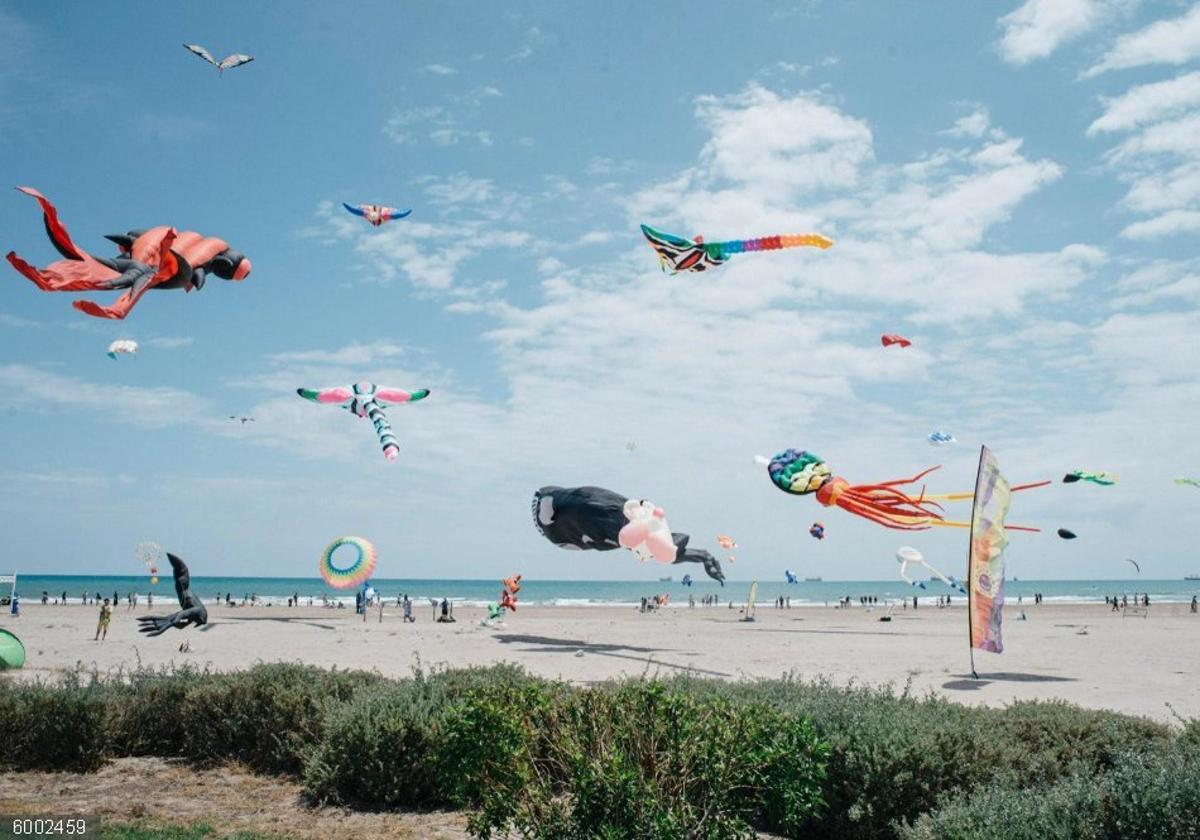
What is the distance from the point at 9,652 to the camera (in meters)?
18.2

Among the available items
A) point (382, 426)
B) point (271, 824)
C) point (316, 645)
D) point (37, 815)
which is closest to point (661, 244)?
point (382, 426)

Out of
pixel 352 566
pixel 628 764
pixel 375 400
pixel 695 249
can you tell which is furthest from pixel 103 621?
pixel 628 764

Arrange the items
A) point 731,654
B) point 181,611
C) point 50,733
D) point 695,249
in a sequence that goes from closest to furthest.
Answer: point 50,733 < point 695,249 < point 181,611 < point 731,654

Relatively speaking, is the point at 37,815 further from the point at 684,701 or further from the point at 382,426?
the point at 382,426

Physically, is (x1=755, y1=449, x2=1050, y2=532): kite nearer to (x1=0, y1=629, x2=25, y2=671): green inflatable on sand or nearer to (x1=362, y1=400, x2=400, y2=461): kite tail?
(x1=362, y1=400, x2=400, y2=461): kite tail

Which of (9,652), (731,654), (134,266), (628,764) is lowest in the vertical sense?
(731,654)

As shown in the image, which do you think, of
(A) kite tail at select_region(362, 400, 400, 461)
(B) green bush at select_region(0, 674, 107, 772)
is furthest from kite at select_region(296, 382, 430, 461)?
(B) green bush at select_region(0, 674, 107, 772)

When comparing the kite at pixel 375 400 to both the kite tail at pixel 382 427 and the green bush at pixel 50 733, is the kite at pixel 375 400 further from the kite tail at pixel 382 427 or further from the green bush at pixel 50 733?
the green bush at pixel 50 733

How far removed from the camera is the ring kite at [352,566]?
2875 cm

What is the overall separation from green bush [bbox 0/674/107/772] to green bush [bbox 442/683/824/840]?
5.55 m

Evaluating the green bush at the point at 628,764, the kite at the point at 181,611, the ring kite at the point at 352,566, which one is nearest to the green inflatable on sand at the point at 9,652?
the kite at the point at 181,611

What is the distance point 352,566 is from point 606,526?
11.7 m

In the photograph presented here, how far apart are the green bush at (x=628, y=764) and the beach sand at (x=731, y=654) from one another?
8011mm

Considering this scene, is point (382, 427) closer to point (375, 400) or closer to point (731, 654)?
point (375, 400)
